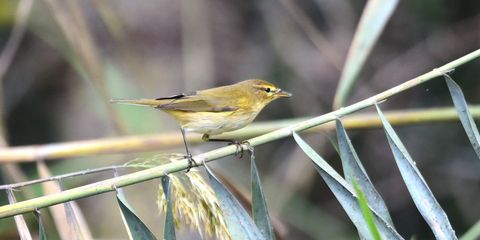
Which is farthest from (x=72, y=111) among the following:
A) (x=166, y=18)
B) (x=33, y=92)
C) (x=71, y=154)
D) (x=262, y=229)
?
(x=262, y=229)

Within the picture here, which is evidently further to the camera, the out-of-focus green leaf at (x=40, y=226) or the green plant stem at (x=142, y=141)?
the green plant stem at (x=142, y=141)

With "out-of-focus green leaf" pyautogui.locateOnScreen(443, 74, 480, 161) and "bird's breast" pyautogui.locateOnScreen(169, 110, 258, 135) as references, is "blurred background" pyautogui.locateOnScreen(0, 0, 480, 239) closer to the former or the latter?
"bird's breast" pyautogui.locateOnScreen(169, 110, 258, 135)

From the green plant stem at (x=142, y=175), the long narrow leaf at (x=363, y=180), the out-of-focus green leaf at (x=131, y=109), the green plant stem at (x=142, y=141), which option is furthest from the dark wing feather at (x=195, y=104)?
the out-of-focus green leaf at (x=131, y=109)

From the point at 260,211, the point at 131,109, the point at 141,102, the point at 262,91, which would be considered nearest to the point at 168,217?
the point at 260,211

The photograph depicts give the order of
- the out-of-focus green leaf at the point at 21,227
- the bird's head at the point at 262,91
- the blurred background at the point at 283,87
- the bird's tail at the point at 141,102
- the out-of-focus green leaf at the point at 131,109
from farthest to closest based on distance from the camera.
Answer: the blurred background at the point at 283,87 < the out-of-focus green leaf at the point at 131,109 < the bird's head at the point at 262,91 < the bird's tail at the point at 141,102 < the out-of-focus green leaf at the point at 21,227

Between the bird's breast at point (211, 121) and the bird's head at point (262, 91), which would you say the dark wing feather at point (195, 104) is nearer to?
the bird's breast at point (211, 121)

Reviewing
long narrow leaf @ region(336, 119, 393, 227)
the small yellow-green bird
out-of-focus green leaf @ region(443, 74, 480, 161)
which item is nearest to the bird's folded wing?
the small yellow-green bird
